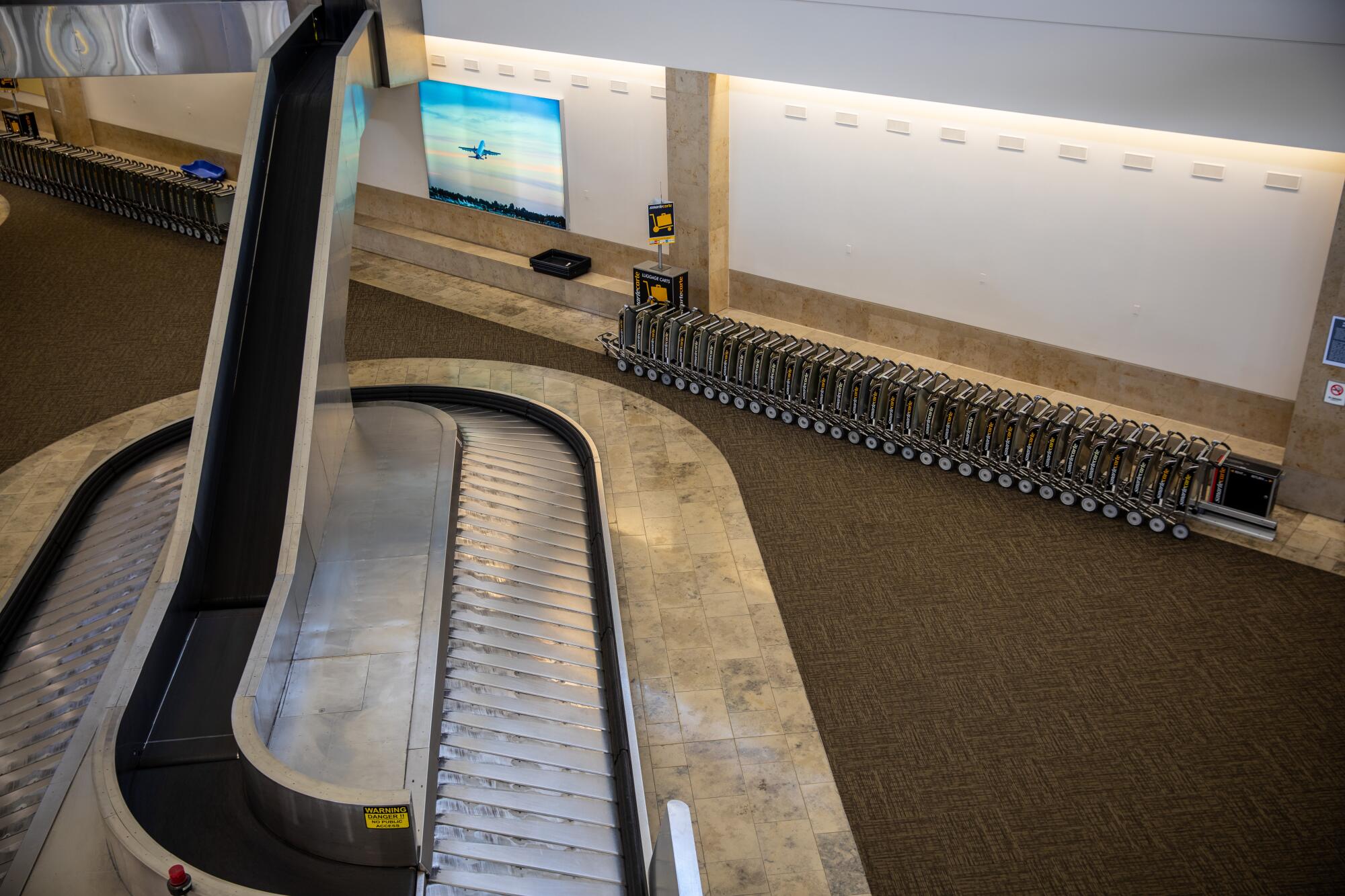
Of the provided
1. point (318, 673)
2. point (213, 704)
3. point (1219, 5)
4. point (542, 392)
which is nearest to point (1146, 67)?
point (1219, 5)

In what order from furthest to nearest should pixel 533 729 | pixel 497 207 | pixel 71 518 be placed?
pixel 497 207 → pixel 71 518 → pixel 533 729

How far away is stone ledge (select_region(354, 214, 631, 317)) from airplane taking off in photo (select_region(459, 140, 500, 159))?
4.87ft

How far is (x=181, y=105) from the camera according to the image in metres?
22.5

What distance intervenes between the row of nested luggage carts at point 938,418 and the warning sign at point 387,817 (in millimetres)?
7647

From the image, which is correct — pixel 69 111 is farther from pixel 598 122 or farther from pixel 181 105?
pixel 598 122

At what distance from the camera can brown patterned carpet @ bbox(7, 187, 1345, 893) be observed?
746 centimetres

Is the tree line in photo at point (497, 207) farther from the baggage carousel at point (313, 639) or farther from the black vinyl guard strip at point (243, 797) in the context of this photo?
the black vinyl guard strip at point (243, 797)

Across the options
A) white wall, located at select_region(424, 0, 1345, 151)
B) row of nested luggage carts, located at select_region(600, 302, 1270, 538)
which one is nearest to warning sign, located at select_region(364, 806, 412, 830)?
row of nested luggage carts, located at select_region(600, 302, 1270, 538)

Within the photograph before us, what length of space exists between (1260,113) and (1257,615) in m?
4.37

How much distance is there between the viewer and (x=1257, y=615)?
9.58 metres

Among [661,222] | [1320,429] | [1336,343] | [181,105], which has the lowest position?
[1320,429]

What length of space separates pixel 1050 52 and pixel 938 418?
3.82 m

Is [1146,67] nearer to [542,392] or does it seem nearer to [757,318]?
[757,318]

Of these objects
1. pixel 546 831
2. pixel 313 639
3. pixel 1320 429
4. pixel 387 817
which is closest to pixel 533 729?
pixel 546 831
